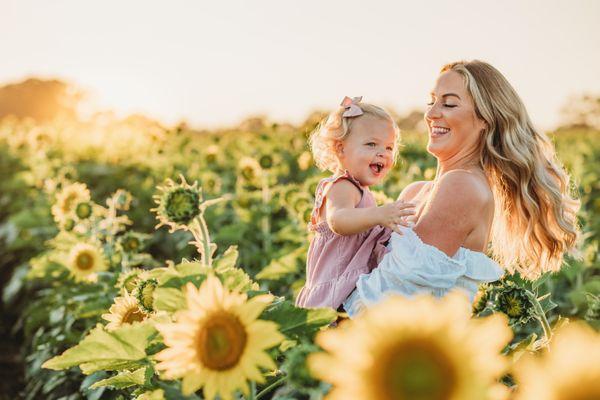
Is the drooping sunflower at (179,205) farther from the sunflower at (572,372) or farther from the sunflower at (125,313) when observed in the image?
the sunflower at (572,372)

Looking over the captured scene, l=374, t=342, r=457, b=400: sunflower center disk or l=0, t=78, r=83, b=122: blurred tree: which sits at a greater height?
l=374, t=342, r=457, b=400: sunflower center disk

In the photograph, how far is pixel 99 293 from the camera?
3.26 meters

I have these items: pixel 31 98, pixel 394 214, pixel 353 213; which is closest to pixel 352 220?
pixel 353 213

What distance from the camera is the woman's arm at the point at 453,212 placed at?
2035mm

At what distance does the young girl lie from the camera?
2154mm

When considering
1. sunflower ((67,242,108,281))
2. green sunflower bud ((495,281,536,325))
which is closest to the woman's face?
green sunflower bud ((495,281,536,325))

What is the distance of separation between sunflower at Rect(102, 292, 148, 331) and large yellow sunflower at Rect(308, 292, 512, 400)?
3.60 ft

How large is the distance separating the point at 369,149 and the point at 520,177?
1.68 feet

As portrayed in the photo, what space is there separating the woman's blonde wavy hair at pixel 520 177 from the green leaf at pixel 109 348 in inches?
51.5

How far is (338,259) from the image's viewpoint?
2.24 meters

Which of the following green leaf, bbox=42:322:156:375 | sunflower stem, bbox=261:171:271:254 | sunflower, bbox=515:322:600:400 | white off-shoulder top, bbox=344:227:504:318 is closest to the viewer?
sunflower, bbox=515:322:600:400

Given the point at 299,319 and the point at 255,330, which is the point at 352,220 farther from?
the point at 255,330

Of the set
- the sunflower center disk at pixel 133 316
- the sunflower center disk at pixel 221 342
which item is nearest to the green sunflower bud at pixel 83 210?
the sunflower center disk at pixel 133 316

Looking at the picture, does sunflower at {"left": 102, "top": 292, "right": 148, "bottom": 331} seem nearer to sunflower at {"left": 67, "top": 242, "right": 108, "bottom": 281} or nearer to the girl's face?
the girl's face
